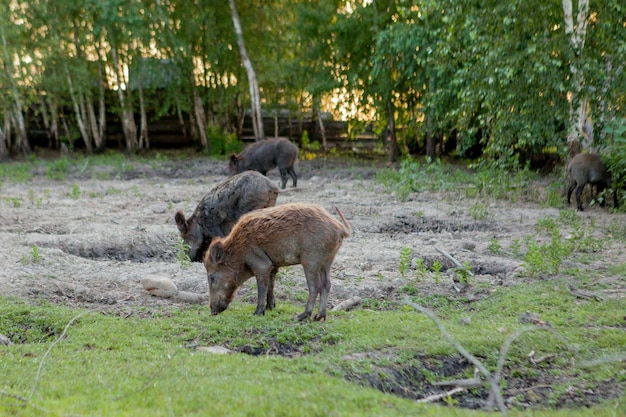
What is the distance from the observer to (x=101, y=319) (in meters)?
Result: 6.83

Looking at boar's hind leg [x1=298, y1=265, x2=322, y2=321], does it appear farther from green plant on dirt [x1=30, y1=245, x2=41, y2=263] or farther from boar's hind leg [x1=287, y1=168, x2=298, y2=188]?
boar's hind leg [x1=287, y1=168, x2=298, y2=188]

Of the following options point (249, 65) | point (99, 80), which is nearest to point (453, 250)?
point (249, 65)

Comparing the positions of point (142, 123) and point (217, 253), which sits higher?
point (142, 123)

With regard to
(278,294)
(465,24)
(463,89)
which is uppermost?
(465,24)

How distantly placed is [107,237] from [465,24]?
322 inches

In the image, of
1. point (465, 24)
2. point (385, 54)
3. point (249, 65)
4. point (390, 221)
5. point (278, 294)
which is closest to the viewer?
point (278, 294)

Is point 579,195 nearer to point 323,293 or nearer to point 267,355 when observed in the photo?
point 323,293

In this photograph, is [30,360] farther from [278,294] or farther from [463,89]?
[463,89]

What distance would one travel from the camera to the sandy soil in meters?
8.08

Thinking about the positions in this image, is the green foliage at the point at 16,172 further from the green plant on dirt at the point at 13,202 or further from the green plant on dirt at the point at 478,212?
the green plant on dirt at the point at 478,212

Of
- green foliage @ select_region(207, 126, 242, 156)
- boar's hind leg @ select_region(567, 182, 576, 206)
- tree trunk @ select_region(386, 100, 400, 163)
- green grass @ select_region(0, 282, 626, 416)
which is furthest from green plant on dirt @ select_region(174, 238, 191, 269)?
green foliage @ select_region(207, 126, 242, 156)

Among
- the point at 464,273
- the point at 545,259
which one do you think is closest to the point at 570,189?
the point at 545,259

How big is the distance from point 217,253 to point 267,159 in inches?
424

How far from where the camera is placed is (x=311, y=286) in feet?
22.7
